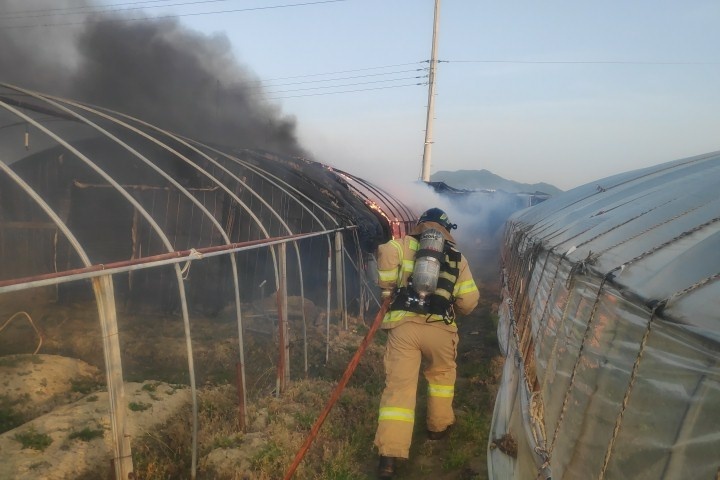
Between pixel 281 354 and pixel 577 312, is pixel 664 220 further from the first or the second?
pixel 281 354

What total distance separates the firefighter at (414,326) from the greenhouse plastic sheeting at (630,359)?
0.78 metres

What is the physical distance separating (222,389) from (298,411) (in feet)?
3.35

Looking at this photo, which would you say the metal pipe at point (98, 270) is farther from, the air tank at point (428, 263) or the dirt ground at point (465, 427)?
the dirt ground at point (465, 427)

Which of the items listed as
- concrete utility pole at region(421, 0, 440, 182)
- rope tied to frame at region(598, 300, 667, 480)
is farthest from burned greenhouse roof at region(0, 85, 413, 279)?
concrete utility pole at region(421, 0, 440, 182)

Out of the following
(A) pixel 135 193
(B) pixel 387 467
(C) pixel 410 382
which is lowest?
(B) pixel 387 467

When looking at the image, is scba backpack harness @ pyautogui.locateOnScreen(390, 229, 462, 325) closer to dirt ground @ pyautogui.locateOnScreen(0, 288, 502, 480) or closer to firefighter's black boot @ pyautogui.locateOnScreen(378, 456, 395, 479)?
firefighter's black boot @ pyautogui.locateOnScreen(378, 456, 395, 479)

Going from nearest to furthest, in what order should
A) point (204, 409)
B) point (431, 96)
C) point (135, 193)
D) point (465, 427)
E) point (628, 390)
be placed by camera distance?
point (628, 390), point (465, 427), point (204, 409), point (135, 193), point (431, 96)

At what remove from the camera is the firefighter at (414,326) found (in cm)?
447

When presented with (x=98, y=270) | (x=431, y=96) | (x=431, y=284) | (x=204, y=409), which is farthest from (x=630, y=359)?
(x=431, y=96)

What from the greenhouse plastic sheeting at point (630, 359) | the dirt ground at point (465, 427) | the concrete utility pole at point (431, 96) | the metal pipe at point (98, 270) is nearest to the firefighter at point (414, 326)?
the dirt ground at point (465, 427)

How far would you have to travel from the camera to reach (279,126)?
1709cm

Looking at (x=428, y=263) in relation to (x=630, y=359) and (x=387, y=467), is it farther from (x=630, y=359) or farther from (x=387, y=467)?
(x=630, y=359)

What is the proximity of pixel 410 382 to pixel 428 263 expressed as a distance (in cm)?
108

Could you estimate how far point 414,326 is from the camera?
4691mm
